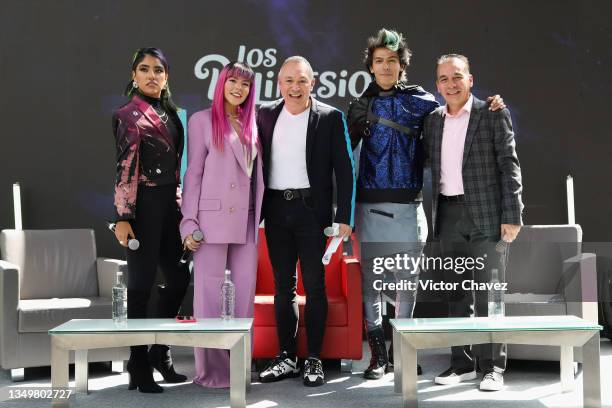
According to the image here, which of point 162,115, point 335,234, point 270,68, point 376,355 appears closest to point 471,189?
point 335,234

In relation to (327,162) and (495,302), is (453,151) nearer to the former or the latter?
(327,162)

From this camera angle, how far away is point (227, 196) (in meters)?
4.25

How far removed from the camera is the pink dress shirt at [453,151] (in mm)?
4281

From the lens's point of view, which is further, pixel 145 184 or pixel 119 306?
pixel 145 184

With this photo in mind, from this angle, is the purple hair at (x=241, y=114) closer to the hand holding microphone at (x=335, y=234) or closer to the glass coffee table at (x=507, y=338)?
the hand holding microphone at (x=335, y=234)

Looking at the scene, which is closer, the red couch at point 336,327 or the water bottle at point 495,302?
the water bottle at point 495,302

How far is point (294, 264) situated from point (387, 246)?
520 millimetres

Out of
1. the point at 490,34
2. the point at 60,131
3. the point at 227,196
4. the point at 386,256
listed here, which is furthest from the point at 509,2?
the point at 60,131

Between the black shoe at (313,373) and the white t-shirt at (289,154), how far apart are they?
3.13 feet

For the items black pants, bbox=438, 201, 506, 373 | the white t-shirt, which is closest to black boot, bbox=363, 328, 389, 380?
black pants, bbox=438, 201, 506, 373

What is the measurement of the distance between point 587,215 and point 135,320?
3620 millimetres

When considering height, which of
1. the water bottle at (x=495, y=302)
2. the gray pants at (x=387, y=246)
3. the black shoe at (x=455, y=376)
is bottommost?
the black shoe at (x=455, y=376)

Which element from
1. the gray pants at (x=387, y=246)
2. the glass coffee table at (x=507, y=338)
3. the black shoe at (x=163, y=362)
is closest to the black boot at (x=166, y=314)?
the black shoe at (x=163, y=362)

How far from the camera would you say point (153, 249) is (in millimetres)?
4156
